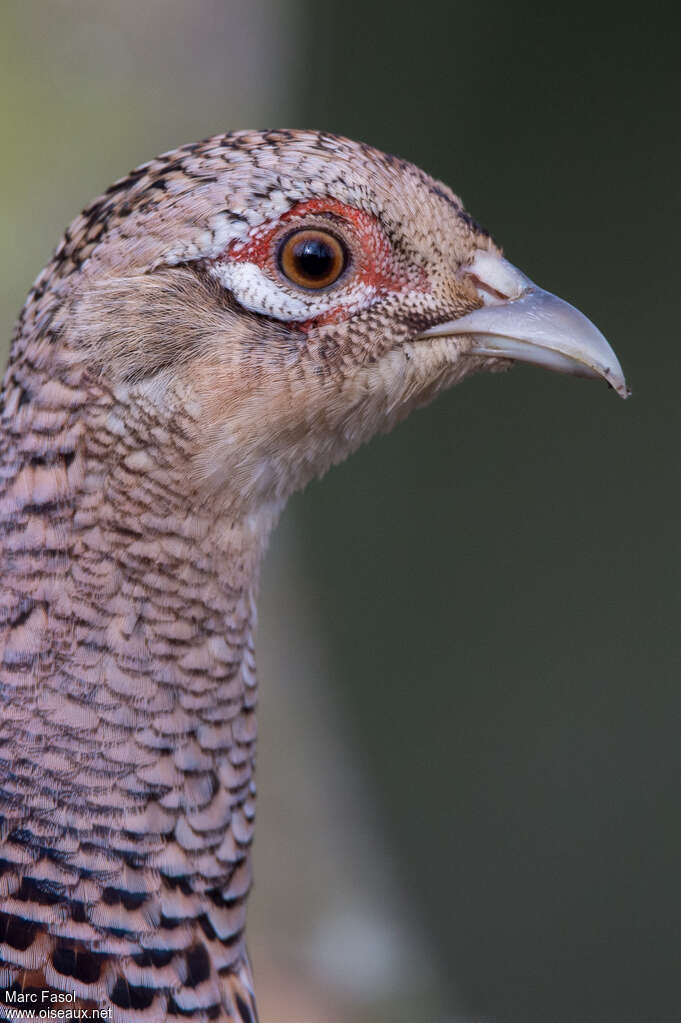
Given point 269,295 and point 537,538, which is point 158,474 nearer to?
point 269,295

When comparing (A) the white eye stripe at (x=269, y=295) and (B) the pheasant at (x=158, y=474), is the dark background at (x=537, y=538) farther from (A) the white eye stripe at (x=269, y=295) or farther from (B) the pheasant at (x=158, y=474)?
(A) the white eye stripe at (x=269, y=295)

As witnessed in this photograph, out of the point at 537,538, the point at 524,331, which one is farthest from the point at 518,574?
the point at 524,331

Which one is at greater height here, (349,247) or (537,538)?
(537,538)

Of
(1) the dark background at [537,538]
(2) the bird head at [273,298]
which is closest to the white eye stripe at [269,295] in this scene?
(2) the bird head at [273,298]

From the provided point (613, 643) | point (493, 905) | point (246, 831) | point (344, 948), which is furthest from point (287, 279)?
point (344, 948)

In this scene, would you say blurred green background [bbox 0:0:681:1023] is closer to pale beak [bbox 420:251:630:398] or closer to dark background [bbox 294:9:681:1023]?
dark background [bbox 294:9:681:1023]

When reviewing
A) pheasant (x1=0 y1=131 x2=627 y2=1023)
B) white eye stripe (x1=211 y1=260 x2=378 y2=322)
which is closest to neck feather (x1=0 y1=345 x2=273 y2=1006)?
pheasant (x1=0 y1=131 x2=627 y2=1023)

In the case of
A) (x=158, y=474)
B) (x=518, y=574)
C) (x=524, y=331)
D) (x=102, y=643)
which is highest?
(x=518, y=574)
